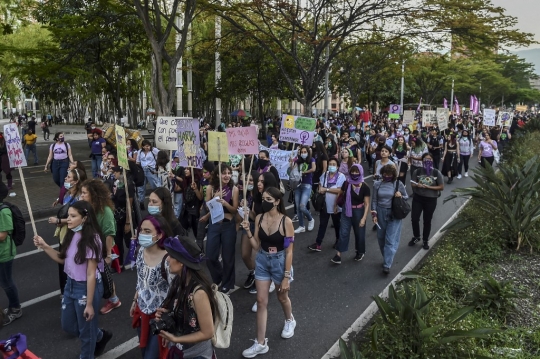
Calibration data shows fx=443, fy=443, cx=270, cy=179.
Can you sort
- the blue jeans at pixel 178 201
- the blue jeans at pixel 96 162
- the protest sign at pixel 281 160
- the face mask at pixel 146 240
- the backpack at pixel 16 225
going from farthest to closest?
the blue jeans at pixel 96 162 → the protest sign at pixel 281 160 → the blue jeans at pixel 178 201 → the backpack at pixel 16 225 → the face mask at pixel 146 240

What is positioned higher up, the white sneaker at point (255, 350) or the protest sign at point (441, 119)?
the protest sign at point (441, 119)

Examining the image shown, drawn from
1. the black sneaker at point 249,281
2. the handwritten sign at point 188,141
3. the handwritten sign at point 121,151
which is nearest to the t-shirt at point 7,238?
the handwritten sign at point 121,151

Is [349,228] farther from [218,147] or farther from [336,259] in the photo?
[218,147]

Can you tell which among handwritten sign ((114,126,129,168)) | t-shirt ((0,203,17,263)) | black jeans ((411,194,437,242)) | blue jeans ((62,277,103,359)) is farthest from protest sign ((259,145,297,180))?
blue jeans ((62,277,103,359))

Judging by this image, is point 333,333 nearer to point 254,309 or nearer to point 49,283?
point 254,309

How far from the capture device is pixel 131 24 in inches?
703

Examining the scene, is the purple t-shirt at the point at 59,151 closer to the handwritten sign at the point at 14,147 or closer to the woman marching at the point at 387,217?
the handwritten sign at the point at 14,147

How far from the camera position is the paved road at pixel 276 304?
4.57 meters

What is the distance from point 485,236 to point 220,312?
15.5 feet

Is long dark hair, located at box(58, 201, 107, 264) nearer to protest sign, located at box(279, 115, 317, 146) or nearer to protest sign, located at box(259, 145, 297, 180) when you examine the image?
protest sign, located at box(259, 145, 297, 180)

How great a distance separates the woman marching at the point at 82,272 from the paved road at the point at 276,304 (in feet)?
2.12

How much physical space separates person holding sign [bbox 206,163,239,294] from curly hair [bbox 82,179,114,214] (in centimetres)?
132

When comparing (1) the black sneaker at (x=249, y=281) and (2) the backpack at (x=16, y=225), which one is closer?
(2) the backpack at (x=16, y=225)

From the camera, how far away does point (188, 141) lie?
802 centimetres
